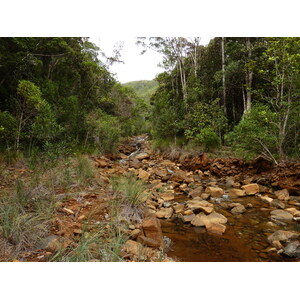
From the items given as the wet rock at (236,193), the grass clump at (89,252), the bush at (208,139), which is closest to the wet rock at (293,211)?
the wet rock at (236,193)

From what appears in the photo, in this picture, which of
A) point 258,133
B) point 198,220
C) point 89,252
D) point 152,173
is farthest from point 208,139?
point 89,252

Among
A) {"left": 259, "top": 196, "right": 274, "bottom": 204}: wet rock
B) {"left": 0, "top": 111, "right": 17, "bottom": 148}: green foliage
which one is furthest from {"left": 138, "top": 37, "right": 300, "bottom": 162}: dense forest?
{"left": 0, "top": 111, "right": 17, "bottom": 148}: green foliage

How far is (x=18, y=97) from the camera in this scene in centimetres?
565

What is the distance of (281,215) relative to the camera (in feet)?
13.0

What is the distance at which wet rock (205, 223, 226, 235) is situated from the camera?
3338mm

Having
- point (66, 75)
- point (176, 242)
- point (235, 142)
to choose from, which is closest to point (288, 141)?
point (235, 142)

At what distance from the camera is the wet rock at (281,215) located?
3.88 metres

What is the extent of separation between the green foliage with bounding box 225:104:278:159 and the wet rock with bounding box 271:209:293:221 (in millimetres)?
2614

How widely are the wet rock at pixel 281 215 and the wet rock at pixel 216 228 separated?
141 cm

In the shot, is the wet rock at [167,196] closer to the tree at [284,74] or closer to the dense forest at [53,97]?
the dense forest at [53,97]

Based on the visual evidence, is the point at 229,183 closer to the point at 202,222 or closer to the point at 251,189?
the point at 251,189

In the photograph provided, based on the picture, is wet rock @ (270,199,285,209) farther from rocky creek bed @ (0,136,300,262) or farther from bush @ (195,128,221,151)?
bush @ (195,128,221,151)

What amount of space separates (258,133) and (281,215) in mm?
2885

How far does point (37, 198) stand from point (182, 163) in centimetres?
748
